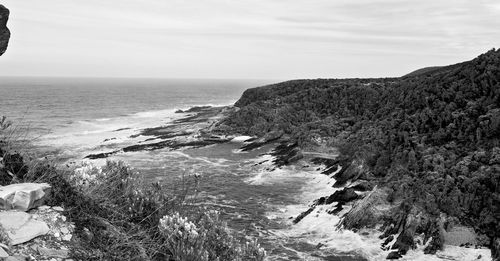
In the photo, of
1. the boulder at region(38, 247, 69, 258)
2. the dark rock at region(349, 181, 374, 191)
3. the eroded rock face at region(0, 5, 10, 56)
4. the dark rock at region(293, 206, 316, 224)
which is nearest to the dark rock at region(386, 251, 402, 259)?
the dark rock at region(293, 206, 316, 224)

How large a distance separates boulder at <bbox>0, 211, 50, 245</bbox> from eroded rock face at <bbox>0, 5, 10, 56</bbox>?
4.75 metres

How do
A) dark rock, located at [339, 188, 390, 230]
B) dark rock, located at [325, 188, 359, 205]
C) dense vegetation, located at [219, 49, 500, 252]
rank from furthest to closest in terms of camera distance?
dark rock, located at [325, 188, 359, 205] → dark rock, located at [339, 188, 390, 230] → dense vegetation, located at [219, 49, 500, 252]

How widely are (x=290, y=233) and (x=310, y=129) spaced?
2786 cm

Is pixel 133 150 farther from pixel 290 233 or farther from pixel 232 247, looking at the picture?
pixel 232 247

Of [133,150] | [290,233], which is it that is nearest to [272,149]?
[133,150]

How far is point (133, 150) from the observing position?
46.6 meters

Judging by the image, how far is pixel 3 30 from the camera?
9289 millimetres

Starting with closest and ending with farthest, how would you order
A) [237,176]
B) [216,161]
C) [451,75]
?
[451,75] < [237,176] < [216,161]

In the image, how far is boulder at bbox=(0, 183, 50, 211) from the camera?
643 centimetres

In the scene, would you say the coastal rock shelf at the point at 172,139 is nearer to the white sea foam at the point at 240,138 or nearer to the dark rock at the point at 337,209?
the white sea foam at the point at 240,138

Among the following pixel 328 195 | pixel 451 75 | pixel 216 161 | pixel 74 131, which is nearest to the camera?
pixel 328 195

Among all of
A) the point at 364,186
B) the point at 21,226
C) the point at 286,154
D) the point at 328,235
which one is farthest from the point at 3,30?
the point at 286,154

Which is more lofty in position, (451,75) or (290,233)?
(451,75)

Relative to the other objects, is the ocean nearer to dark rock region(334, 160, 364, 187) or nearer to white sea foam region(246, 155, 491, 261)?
white sea foam region(246, 155, 491, 261)
